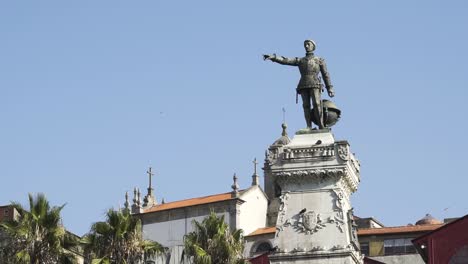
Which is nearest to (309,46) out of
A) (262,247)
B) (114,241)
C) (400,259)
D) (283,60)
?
(283,60)

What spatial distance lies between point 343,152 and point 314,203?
2.02 m

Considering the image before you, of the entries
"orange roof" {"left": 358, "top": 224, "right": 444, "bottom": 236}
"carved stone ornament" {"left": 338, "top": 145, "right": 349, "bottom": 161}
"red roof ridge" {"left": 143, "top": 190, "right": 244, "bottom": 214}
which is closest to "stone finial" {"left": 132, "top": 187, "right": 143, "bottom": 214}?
"red roof ridge" {"left": 143, "top": 190, "right": 244, "bottom": 214}

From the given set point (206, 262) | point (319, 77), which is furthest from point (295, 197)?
point (206, 262)

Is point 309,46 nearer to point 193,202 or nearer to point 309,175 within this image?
point 309,175

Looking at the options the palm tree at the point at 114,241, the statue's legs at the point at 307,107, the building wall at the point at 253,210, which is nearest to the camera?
the statue's legs at the point at 307,107

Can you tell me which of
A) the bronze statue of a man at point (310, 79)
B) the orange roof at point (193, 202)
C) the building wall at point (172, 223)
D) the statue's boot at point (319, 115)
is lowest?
the statue's boot at point (319, 115)

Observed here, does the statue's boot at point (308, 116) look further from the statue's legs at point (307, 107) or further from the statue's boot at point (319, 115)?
the statue's boot at point (319, 115)

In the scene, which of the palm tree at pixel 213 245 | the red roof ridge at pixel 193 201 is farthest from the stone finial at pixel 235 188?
the palm tree at pixel 213 245

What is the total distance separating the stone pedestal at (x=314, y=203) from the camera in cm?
4084

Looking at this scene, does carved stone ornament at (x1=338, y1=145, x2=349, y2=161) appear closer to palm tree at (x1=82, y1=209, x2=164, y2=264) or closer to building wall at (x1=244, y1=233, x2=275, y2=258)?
palm tree at (x1=82, y1=209, x2=164, y2=264)

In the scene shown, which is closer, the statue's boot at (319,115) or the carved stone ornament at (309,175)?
the carved stone ornament at (309,175)

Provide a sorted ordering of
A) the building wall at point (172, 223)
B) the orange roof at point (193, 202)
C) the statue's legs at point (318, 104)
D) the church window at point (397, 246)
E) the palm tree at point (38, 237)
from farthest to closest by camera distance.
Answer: the orange roof at point (193, 202) → the building wall at point (172, 223) → the church window at point (397, 246) → the palm tree at point (38, 237) → the statue's legs at point (318, 104)

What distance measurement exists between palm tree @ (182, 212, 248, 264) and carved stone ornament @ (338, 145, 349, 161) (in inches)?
708

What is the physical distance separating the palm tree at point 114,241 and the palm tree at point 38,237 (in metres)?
2.27
